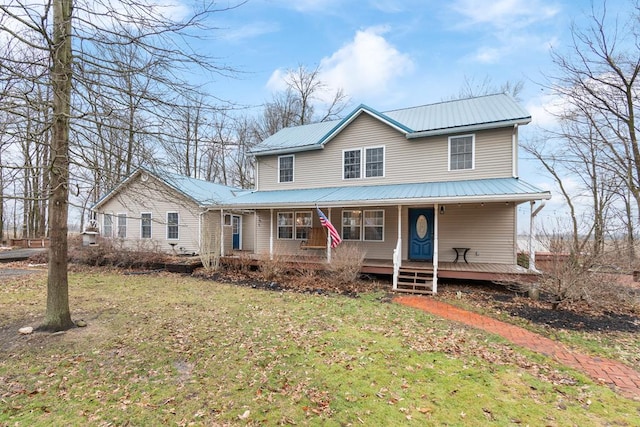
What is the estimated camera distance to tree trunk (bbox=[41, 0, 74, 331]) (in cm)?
463

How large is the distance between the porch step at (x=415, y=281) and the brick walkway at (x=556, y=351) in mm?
1578

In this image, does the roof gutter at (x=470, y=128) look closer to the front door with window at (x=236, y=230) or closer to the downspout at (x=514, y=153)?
the downspout at (x=514, y=153)

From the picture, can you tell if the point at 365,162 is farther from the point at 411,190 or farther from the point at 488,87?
the point at 488,87

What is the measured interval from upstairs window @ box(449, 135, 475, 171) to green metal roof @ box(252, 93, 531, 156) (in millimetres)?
380

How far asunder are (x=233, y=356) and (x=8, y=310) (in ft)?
19.9

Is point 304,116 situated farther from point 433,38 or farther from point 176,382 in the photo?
point 176,382

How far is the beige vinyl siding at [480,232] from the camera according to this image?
36.5ft

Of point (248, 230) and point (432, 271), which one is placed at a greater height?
point (248, 230)

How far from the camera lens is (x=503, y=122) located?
35.3 feet

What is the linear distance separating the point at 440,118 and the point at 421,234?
16.3ft

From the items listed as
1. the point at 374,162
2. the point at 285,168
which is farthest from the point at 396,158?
the point at 285,168

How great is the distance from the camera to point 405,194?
1102 cm

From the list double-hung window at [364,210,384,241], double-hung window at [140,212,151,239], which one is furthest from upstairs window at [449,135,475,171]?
double-hung window at [140,212,151,239]

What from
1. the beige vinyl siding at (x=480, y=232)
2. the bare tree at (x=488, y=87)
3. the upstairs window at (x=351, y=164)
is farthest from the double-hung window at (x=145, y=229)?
the bare tree at (x=488, y=87)
